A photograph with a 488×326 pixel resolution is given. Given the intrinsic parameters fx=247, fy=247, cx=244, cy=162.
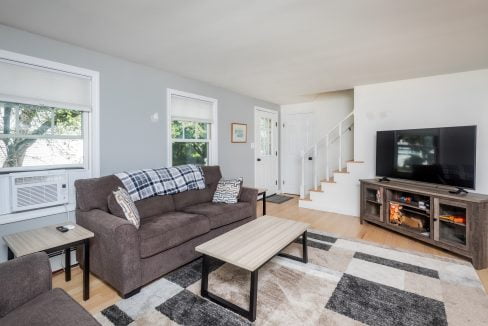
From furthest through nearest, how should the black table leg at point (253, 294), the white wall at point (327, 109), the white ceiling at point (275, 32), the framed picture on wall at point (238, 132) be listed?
the white wall at point (327, 109)
the framed picture on wall at point (238, 132)
the white ceiling at point (275, 32)
the black table leg at point (253, 294)

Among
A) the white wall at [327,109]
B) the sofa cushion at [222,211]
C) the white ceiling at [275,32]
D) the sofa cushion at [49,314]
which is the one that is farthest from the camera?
the white wall at [327,109]

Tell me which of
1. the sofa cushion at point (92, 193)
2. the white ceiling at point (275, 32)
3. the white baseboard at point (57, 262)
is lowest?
the white baseboard at point (57, 262)

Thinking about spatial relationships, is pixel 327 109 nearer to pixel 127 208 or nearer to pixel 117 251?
pixel 127 208

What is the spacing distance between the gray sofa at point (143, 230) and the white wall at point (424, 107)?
8.52ft

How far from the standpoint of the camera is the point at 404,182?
3590 millimetres

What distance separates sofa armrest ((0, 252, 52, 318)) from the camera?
1.23 m

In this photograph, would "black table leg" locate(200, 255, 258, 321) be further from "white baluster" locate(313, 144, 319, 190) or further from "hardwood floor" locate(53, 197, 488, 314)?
"white baluster" locate(313, 144, 319, 190)

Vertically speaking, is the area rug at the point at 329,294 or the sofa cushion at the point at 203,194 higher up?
the sofa cushion at the point at 203,194

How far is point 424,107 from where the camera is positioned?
3.65 m

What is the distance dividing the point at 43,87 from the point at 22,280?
1.84 metres

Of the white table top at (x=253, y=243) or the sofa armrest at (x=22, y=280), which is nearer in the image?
the sofa armrest at (x=22, y=280)

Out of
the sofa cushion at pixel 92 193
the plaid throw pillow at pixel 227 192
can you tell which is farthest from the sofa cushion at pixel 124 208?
the plaid throw pillow at pixel 227 192

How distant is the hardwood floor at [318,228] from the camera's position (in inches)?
78.4

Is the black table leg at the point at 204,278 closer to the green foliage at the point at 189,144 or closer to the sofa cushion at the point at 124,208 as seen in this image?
the sofa cushion at the point at 124,208
